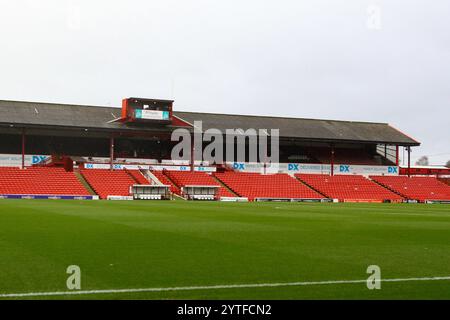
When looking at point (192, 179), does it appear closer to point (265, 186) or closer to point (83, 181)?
point (265, 186)

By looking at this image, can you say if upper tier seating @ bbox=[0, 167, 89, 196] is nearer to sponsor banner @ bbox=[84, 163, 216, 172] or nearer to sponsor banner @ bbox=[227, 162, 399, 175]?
sponsor banner @ bbox=[84, 163, 216, 172]

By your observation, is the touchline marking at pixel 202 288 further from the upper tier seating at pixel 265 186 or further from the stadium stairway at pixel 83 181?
the upper tier seating at pixel 265 186

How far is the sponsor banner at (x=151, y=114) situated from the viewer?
69.6m

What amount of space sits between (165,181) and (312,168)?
21.7 meters

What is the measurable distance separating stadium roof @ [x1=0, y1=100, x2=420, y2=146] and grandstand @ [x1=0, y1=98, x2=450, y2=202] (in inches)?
4.8

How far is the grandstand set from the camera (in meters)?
63.9

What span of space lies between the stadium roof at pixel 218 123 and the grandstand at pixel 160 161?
12 cm

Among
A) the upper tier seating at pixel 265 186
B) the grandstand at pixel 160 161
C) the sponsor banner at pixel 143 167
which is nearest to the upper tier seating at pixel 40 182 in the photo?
the grandstand at pixel 160 161

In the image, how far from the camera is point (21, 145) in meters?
69.9

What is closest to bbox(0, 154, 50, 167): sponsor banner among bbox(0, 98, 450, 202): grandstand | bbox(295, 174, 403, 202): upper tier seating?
bbox(0, 98, 450, 202): grandstand

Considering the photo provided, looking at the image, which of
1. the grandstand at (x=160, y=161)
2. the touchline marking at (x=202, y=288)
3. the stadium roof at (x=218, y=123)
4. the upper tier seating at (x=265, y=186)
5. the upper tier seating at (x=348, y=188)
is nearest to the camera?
the touchline marking at (x=202, y=288)

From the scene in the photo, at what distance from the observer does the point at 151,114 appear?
230 feet
